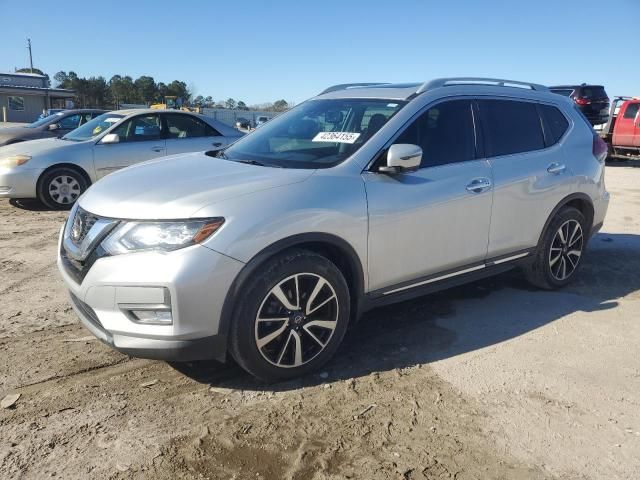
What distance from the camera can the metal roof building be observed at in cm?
4625

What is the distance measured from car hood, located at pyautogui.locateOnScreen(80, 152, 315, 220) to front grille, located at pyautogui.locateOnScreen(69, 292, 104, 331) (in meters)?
0.53

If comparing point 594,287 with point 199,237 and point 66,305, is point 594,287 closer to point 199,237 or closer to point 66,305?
point 199,237

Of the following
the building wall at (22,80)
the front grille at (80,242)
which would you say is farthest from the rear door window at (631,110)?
the building wall at (22,80)

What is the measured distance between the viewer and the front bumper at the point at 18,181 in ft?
26.1

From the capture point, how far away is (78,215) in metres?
3.31

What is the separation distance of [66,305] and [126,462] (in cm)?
226

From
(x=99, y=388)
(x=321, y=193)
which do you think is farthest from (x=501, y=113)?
(x=99, y=388)

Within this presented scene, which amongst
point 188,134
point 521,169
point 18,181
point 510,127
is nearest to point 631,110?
point 188,134

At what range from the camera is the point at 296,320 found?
315 cm

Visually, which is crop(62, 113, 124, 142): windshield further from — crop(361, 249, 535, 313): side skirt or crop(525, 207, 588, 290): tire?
crop(525, 207, 588, 290): tire

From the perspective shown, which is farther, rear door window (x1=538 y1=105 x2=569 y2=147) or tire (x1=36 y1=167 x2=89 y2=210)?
tire (x1=36 y1=167 x2=89 y2=210)

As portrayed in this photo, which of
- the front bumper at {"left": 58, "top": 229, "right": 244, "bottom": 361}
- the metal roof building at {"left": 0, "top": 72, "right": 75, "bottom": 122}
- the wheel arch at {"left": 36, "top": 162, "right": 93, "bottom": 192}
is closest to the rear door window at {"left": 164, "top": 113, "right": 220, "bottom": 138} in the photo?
the wheel arch at {"left": 36, "top": 162, "right": 93, "bottom": 192}

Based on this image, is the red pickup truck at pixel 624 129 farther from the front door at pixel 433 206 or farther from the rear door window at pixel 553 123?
the front door at pixel 433 206

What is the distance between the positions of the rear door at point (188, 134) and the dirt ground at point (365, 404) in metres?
4.72
